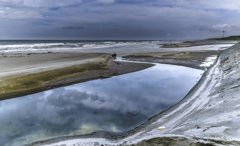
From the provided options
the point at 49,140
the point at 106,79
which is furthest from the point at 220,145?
the point at 106,79

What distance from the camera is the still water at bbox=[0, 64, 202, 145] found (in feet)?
21.7

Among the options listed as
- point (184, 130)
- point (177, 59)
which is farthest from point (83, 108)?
point (177, 59)

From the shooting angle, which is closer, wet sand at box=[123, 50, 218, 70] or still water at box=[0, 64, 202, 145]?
still water at box=[0, 64, 202, 145]

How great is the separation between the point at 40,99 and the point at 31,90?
2.12 m

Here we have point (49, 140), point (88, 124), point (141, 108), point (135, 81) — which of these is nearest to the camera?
point (49, 140)

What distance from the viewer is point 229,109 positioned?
19.9 feet

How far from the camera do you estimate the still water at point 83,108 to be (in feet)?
21.7

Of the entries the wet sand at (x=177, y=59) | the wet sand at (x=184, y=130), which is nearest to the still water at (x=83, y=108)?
the wet sand at (x=184, y=130)

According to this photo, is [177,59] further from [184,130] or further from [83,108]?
[184,130]

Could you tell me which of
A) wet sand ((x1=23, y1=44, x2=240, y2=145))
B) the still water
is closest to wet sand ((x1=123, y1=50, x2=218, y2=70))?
the still water

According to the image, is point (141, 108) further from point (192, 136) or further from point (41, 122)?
point (41, 122)

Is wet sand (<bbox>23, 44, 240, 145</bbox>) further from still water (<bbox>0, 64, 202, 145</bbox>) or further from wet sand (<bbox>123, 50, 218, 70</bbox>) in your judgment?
wet sand (<bbox>123, 50, 218, 70</bbox>)

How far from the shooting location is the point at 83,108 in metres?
8.87

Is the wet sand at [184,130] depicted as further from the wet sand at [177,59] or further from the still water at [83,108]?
the wet sand at [177,59]
